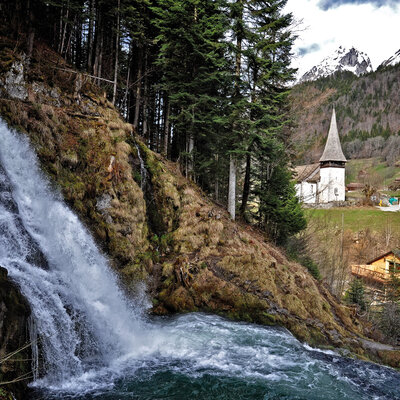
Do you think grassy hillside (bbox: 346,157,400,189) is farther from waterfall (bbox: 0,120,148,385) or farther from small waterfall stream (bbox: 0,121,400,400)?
waterfall (bbox: 0,120,148,385)

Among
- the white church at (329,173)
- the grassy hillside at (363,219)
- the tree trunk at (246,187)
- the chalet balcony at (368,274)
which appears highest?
the white church at (329,173)

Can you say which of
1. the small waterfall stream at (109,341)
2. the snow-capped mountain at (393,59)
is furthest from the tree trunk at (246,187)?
the snow-capped mountain at (393,59)

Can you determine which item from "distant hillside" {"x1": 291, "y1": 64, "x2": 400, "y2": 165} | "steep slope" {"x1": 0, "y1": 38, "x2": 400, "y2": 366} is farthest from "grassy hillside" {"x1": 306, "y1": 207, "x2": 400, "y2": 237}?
"distant hillside" {"x1": 291, "y1": 64, "x2": 400, "y2": 165}

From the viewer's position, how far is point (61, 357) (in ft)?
22.6

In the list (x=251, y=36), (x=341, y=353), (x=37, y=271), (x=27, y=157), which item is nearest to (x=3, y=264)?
(x=37, y=271)

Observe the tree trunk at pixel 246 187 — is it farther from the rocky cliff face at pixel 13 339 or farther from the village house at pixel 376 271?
the village house at pixel 376 271

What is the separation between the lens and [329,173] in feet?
205

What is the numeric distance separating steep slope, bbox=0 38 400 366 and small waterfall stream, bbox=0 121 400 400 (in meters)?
0.98

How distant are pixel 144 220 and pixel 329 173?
56.9m

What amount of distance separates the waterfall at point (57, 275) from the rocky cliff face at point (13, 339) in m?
0.33

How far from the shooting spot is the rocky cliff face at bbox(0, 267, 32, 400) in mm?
5648

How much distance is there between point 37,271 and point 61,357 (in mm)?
2033

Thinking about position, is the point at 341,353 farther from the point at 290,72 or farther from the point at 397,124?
the point at 397,124

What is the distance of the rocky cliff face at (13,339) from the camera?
5648mm
